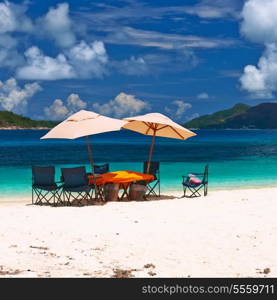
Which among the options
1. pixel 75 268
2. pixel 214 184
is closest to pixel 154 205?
pixel 75 268

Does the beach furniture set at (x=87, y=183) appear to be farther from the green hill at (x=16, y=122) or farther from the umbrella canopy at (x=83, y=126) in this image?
the green hill at (x=16, y=122)

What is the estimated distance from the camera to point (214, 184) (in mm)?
19797

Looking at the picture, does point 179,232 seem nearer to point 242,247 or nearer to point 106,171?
point 242,247

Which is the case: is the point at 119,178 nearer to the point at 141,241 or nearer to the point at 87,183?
the point at 87,183

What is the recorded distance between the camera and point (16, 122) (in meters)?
183

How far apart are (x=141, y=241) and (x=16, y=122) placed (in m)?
182

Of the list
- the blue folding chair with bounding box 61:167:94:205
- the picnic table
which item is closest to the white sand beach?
the blue folding chair with bounding box 61:167:94:205

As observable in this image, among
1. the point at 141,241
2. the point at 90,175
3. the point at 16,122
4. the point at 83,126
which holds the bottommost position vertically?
the point at 141,241

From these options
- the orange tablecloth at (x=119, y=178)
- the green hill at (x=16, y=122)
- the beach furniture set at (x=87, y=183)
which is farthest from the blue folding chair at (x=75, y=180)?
the green hill at (x=16, y=122)

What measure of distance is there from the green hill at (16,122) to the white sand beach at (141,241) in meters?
176

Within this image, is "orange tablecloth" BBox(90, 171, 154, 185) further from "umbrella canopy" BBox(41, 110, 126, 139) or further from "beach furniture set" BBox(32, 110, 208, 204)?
"umbrella canopy" BBox(41, 110, 126, 139)

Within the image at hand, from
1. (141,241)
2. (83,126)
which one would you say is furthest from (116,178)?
(141,241)
